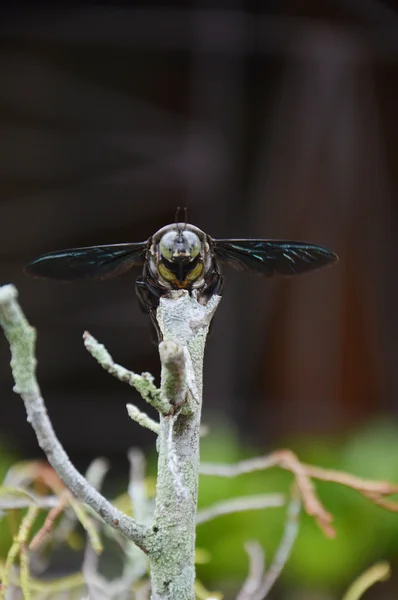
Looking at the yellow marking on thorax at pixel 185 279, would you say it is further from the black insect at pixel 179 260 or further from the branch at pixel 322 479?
the branch at pixel 322 479

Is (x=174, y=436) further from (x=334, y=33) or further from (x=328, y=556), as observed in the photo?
(x=334, y=33)

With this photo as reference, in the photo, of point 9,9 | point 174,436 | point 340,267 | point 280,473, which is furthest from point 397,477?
point 9,9

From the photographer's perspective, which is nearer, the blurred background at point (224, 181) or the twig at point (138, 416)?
the twig at point (138, 416)

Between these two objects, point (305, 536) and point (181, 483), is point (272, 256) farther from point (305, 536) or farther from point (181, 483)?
point (305, 536)

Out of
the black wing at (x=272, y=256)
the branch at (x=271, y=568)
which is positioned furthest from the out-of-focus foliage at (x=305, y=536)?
the black wing at (x=272, y=256)

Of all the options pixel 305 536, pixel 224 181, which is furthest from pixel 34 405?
pixel 224 181

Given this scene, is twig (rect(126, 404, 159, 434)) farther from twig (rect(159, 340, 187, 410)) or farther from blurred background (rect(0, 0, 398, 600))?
blurred background (rect(0, 0, 398, 600))
